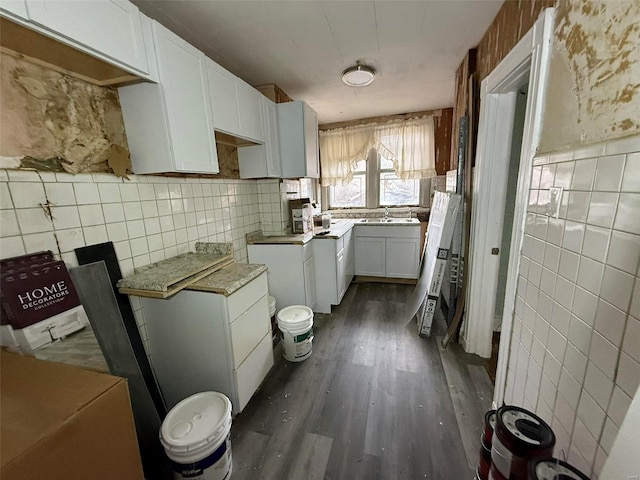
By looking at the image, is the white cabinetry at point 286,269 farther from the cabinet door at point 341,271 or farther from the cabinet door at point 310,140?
the cabinet door at point 310,140

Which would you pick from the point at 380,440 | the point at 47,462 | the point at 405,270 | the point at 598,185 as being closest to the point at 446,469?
the point at 380,440

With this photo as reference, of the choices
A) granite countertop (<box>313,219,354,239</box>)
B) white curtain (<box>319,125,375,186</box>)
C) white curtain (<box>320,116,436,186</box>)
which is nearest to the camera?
granite countertop (<box>313,219,354,239</box>)

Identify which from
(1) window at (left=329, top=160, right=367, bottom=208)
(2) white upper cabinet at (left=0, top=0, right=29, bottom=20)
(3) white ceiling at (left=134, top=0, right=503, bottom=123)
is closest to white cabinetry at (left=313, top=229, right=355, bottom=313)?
(1) window at (left=329, top=160, right=367, bottom=208)

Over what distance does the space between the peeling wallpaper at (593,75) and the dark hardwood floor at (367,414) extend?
5.04 ft

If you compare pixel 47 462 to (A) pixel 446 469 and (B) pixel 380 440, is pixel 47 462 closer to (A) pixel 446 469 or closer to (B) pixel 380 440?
(B) pixel 380 440

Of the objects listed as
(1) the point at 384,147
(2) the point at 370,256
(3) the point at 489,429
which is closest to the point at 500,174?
(3) the point at 489,429

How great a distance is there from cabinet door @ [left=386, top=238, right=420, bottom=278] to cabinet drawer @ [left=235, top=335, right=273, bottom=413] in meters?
2.18

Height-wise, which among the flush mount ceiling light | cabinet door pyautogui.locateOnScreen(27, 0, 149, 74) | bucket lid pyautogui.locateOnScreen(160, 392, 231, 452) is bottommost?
bucket lid pyautogui.locateOnScreen(160, 392, 231, 452)

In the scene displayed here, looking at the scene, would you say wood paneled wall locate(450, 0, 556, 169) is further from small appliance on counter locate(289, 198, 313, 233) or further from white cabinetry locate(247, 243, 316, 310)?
white cabinetry locate(247, 243, 316, 310)

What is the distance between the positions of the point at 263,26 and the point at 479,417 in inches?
110

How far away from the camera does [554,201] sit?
40.0 inches

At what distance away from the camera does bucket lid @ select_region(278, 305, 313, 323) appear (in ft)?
6.83

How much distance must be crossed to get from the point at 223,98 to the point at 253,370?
6.08ft

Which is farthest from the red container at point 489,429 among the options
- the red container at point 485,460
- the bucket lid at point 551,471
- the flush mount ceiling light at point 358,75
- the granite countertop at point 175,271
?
the flush mount ceiling light at point 358,75
